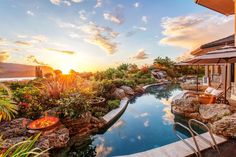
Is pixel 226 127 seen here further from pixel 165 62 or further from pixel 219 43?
pixel 165 62

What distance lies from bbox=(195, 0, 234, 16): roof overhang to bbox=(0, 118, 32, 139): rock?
6994mm

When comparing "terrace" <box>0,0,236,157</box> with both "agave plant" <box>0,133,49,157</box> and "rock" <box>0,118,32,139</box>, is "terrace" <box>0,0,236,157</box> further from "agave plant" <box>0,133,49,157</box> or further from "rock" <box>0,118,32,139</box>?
"agave plant" <box>0,133,49,157</box>

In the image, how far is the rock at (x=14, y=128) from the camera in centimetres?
396

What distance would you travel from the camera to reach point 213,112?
203 inches

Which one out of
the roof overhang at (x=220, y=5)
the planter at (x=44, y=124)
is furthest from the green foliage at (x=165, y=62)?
the planter at (x=44, y=124)

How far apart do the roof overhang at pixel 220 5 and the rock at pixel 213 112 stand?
3.74 meters

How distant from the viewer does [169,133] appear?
465cm

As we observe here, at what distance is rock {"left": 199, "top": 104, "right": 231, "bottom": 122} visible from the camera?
4.79 metres

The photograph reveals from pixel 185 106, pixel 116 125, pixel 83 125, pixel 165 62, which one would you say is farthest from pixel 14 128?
pixel 165 62

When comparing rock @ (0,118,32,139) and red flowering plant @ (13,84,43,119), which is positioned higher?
red flowering plant @ (13,84,43,119)

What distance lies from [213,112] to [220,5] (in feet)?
13.6

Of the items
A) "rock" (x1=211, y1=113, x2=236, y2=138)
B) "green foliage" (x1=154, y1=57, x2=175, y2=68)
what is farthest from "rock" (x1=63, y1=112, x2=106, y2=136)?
"green foliage" (x1=154, y1=57, x2=175, y2=68)

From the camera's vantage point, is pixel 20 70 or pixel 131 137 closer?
pixel 131 137

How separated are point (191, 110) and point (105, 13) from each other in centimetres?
911
